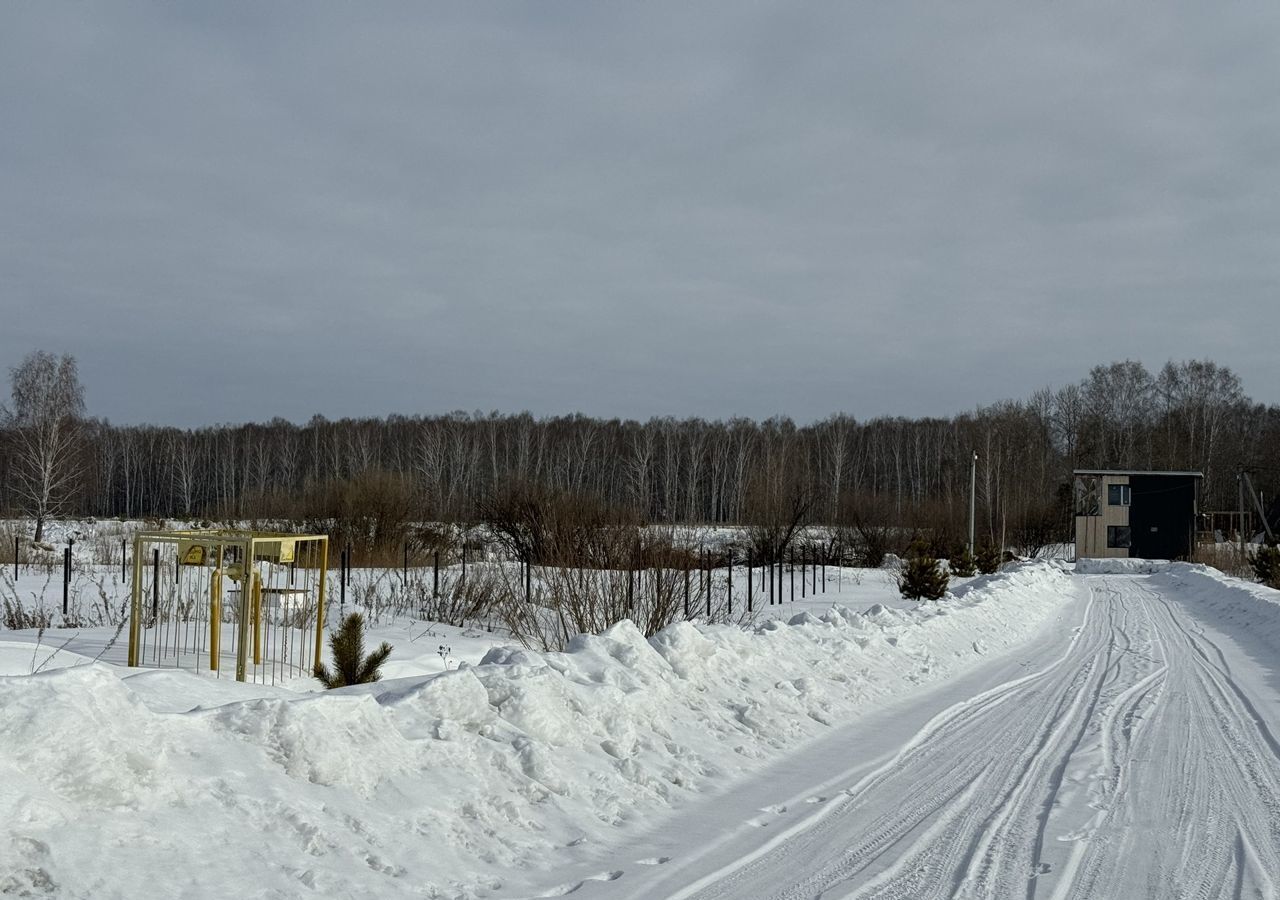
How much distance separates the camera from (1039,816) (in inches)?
224

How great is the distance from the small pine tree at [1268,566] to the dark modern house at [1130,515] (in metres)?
20.6

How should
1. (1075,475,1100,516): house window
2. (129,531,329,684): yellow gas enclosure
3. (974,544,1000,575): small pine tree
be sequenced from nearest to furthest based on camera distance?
(129,531,329,684): yellow gas enclosure < (974,544,1000,575): small pine tree < (1075,475,1100,516): house window

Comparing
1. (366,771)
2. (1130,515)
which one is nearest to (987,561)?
(1130,515)

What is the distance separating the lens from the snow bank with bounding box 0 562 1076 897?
4117 millimetres

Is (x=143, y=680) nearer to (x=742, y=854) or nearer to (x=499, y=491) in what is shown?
(x=742, y=854)

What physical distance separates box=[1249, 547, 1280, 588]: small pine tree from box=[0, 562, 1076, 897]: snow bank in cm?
2909

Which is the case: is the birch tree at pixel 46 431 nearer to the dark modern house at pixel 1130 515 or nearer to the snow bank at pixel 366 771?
the snow bank at pixel 366 771

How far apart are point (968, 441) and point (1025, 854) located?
264ft

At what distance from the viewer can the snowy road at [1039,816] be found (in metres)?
4.65

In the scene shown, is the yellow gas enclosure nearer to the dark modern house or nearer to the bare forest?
the bare forest

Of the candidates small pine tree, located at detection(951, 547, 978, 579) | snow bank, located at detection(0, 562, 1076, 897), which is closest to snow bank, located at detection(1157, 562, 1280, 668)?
small pine tree, located at detection(951, 547, 978, 579)

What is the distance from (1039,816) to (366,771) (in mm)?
3709

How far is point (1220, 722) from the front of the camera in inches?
342

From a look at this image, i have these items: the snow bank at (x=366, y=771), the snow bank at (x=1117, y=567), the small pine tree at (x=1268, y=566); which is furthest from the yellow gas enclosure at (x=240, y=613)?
the snow bank at (x=1117, y=567)
